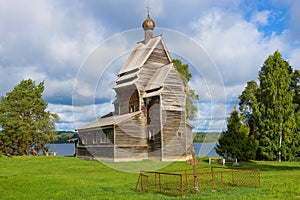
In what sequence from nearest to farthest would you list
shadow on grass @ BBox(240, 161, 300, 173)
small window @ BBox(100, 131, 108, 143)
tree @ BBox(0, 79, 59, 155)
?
shadow on grass @ BBox(240, 161, 300, 173) < small window @ BBox(100, 131, 108, 143) < tree @ BBox(0, 79, 59, 155)

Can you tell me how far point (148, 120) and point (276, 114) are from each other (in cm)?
1867

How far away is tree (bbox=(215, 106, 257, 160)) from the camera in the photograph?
132ft

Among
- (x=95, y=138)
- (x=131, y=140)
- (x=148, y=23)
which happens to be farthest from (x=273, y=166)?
(x=148, y=23)

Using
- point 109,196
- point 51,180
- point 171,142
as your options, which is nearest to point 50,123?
point 171,142

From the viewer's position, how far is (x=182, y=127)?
132 ft

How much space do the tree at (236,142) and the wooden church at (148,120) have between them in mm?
5150

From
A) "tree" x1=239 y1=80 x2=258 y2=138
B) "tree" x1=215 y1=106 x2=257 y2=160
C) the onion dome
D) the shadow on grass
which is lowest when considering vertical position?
the shadow on grass

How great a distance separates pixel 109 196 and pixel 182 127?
81.7 ft

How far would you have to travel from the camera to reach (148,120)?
4100cm

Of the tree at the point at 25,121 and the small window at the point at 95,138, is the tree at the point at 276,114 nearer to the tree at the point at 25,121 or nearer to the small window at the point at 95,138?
the small window at the point at 95,138

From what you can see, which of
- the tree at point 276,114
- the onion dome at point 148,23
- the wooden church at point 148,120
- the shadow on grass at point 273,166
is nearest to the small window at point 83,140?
the wooden church at point 148,120

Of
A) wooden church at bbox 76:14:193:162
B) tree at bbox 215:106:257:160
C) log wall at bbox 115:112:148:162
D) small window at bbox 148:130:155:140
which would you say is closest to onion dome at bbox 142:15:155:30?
wooden church at bbox 76:14:193:162

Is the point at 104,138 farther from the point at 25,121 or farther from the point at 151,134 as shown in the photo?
the point at 25,121

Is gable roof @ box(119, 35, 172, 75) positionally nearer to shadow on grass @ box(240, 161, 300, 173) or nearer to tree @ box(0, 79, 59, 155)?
shadow on grass @ box(240, 161, 300, 173)
